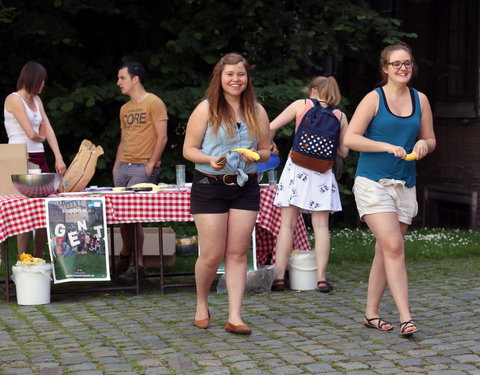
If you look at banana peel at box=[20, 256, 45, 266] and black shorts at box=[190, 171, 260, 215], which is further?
banana peel at box=[20, 256, 45, 266]

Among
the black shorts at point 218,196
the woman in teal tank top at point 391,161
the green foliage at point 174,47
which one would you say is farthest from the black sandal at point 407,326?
the green foliage at point 174,47

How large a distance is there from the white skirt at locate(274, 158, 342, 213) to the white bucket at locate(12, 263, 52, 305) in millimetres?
2039

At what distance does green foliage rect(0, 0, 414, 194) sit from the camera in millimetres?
13586

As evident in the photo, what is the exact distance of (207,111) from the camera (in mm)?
6766

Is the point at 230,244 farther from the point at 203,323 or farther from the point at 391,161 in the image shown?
the point at 391,161

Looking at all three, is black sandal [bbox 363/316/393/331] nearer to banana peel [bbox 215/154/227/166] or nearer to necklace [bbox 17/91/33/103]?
banana peel [bbox 215/154/227/166]

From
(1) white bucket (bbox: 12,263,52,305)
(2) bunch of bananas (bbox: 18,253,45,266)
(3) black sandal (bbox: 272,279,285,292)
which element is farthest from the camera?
(3) black sandal (bbox: 272,279,285,292)

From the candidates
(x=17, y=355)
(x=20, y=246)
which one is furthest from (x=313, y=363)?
(x=20, y=246)

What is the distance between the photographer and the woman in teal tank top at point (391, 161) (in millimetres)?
6617

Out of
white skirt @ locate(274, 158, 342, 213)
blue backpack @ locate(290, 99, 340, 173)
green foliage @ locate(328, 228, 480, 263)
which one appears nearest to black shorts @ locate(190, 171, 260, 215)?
blue backpack @ locate(290, 99, 340, 173)

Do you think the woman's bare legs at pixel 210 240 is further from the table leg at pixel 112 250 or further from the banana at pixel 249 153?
the table leg at pixel 112 250

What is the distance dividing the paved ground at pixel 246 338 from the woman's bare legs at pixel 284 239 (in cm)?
25

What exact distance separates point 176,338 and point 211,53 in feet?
25.0

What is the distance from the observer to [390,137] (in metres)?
6.64
